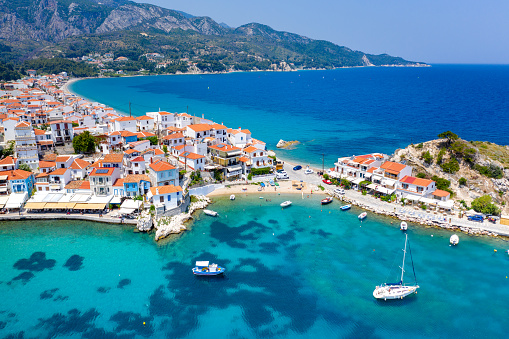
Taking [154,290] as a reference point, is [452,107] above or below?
above

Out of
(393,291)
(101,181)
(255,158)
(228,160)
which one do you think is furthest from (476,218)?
(101,181)

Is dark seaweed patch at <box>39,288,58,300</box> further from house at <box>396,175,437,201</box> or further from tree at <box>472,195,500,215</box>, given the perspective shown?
tree at <box>472,195,500,215</box>

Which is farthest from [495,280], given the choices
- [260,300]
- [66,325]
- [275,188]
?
[66,325]

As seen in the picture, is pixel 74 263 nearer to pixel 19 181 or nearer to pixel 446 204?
pixel 19 181

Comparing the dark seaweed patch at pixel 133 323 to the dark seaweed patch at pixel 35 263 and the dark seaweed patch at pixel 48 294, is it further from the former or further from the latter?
the dark seaweed patch at pixel 35 263

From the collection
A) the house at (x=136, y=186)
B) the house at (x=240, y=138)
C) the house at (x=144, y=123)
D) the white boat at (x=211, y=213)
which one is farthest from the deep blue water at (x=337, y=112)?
the house at (x=136, y=186)

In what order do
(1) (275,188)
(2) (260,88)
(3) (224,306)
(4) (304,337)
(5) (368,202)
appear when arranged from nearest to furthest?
(4) (304,337) → (3) (224,306) → (5) (368,202) → (1) (275,188) → (2) (260,88)

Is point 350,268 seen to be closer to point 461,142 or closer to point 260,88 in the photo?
point 461,142
